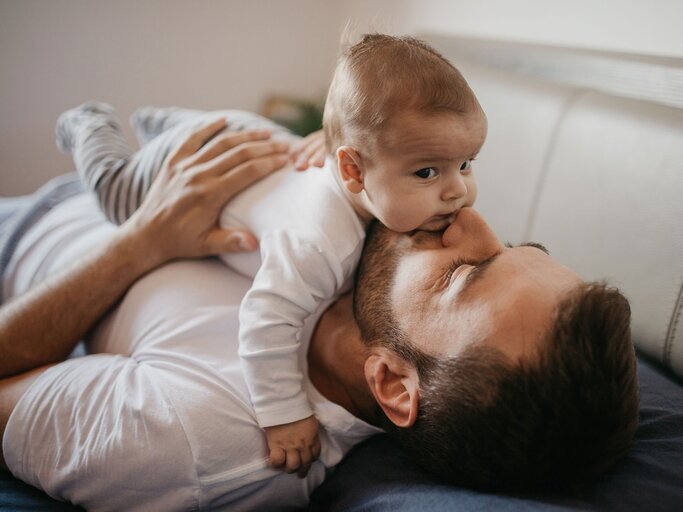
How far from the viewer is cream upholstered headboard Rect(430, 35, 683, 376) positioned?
3.38 ft

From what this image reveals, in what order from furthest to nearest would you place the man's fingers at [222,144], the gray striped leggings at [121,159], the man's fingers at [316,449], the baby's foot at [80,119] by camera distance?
the baby's foot at [80,119]
the gray striped leggings at [121,159]
the man's fingers at [222,144]
the man's fingers at [316,449]

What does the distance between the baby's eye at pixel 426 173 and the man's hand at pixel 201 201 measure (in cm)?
39

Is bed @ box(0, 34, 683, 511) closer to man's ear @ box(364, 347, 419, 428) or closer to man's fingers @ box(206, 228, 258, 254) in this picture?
man's ear @ box(364, 347, 419, 428)

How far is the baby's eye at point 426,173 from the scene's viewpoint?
0.85 meters

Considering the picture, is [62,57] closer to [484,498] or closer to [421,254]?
[421,254]

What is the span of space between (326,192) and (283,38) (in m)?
2.30

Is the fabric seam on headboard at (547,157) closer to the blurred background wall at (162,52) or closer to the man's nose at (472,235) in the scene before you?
the man's nose at (472,235)

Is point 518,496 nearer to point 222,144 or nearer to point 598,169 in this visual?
point 598,169

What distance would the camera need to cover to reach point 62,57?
2566 millimetres

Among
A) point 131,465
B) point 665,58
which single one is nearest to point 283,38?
point 665,58

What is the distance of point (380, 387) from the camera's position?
86 centimetres

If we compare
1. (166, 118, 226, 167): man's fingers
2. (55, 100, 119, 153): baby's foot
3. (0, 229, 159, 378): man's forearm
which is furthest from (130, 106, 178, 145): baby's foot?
(0, 229, 159, 378): man's forearm

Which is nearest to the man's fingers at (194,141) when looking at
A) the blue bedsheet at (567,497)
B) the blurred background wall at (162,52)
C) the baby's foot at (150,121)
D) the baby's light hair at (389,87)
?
the baby's foot at (150,121)

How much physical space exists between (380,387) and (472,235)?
11.0 inches
